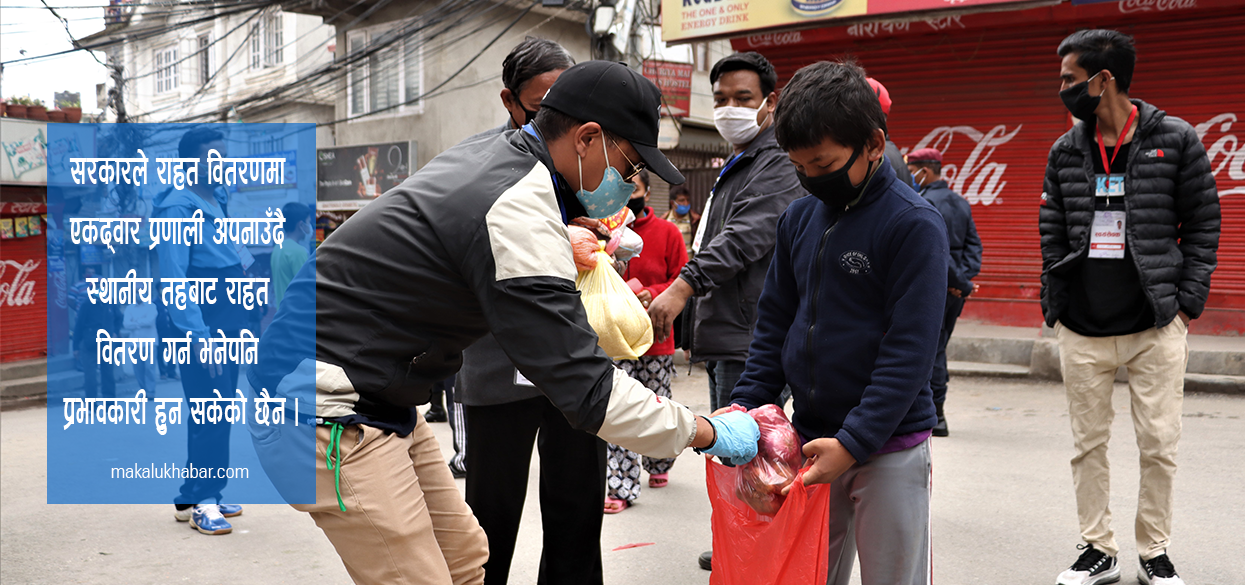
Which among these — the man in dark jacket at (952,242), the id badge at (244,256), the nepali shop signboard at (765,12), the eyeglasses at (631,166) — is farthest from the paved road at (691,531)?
the nepali shop signboard at (765,12)

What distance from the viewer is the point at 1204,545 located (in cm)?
405

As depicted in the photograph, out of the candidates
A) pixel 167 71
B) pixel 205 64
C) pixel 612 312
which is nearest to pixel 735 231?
pixel 612 312

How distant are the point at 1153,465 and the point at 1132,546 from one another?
0.78m

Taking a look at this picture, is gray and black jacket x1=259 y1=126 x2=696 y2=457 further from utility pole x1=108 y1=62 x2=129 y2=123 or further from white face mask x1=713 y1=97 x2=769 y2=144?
utility pole x1=108 y1=62 x2=129 y2=123

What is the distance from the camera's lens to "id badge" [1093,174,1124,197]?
3.62 metres

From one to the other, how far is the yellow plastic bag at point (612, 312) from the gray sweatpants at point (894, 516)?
2.68ft

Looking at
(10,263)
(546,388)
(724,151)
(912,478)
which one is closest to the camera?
(546,388)

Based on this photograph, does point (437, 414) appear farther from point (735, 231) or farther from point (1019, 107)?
point (1019, 107)

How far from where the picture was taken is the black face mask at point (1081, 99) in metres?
3.59

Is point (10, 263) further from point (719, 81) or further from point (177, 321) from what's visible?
point (719, 81)

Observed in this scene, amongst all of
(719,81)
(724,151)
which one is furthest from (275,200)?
(719,81)

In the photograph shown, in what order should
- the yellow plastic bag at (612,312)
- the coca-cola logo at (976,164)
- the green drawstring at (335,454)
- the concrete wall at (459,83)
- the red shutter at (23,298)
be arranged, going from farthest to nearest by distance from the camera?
1. the concrete wall at (459,83)
2. the red shutter at (23,298)
3. the coca-cola logo at (976,164)
4. the yellow plastic bag at (612,312)
5. the green drawstring at (335,454)

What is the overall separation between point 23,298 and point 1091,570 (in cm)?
1238

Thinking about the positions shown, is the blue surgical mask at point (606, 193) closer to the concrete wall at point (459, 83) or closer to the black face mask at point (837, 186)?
the black face mask at point (837, 186)
